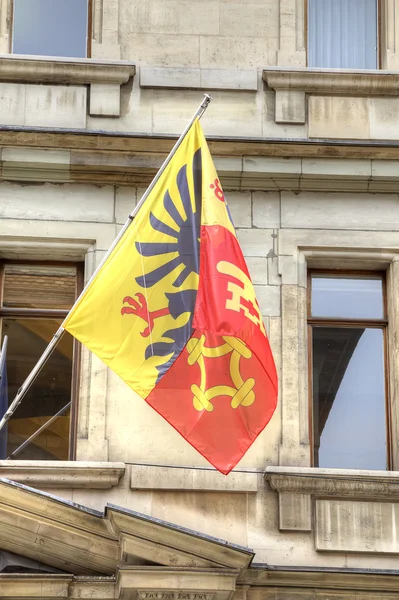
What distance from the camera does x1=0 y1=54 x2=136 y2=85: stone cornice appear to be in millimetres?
18141

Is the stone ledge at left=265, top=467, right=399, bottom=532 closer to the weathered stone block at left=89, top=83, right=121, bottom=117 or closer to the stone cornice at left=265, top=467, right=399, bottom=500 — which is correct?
the stone cornice at left=265, top=467, right=399, bottom=500

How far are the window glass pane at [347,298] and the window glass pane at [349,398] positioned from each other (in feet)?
0.54

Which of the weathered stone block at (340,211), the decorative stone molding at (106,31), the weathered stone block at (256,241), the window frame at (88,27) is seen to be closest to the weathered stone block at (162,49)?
the decorative stone molding at (106,31)

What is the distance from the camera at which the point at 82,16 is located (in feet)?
61.9

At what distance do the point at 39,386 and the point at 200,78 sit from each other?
3597 millimetres

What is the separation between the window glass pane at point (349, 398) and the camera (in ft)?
57.1

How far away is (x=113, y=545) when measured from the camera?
1603 centimetres

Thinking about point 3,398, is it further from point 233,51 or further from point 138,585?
point 233,51

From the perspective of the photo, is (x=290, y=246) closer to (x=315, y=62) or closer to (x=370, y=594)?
(x=315, y=62)

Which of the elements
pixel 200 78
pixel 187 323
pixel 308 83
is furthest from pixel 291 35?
pixel 187 323

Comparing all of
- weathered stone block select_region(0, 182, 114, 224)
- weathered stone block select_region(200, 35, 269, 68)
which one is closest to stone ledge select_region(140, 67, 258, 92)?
weathered stone block select_region(200, 35, 269, 68)

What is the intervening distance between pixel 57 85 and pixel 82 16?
41.5 inches

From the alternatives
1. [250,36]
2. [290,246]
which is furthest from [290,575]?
[250,36]

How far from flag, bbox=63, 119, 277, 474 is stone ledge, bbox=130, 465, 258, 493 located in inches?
51.4
